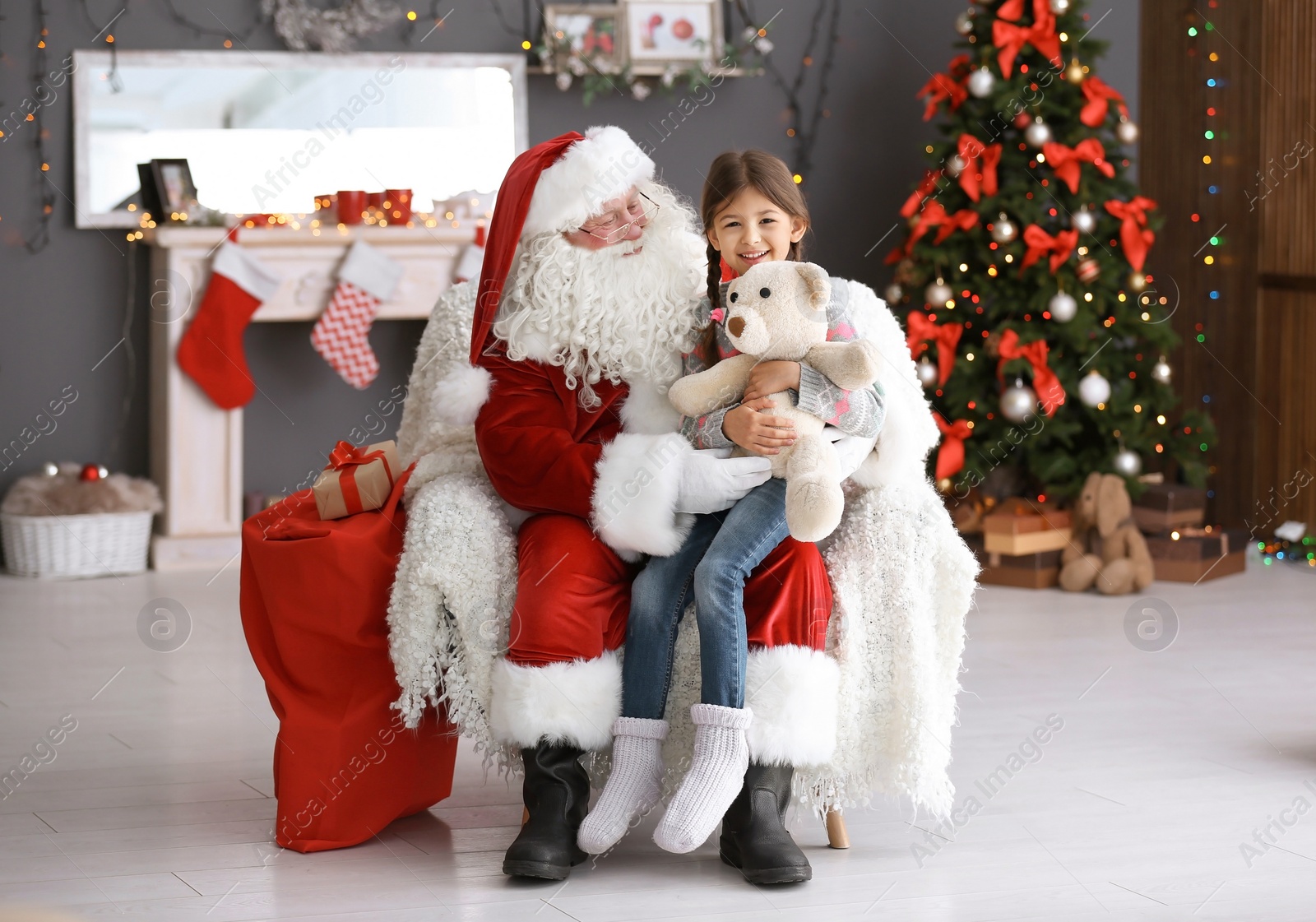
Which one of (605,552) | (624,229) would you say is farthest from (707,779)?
(624,229)

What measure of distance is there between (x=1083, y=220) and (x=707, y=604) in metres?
2.83

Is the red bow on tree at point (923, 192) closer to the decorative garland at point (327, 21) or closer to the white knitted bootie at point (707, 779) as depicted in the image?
the decorative garland at point (327, 21)

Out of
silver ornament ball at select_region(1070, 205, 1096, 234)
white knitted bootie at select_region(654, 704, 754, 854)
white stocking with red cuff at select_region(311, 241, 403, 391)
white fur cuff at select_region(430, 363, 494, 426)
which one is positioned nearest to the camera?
white knitted bootie at select_region(654, 704, 754, 854)

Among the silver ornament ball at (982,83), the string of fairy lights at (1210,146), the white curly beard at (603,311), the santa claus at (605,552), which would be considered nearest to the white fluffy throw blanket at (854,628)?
the santa claus at (605,552)

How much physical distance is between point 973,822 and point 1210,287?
353cm

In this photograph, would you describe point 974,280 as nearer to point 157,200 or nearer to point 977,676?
point 977,676

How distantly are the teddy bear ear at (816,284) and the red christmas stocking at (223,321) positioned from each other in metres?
3.00

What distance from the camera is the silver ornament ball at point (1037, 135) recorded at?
4562 millimetres

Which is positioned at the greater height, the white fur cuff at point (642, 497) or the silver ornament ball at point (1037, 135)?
the silver ornament ball at point (1037, 135)

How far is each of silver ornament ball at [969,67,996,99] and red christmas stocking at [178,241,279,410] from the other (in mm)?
2372

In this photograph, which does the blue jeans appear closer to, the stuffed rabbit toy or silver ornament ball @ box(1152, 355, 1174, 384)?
the stuffed rabbit toy

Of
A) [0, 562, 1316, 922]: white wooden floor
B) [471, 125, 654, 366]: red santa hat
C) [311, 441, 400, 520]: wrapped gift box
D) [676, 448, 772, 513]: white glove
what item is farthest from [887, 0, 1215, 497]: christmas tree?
[311, 441, 400, 520]: wrapped gift box

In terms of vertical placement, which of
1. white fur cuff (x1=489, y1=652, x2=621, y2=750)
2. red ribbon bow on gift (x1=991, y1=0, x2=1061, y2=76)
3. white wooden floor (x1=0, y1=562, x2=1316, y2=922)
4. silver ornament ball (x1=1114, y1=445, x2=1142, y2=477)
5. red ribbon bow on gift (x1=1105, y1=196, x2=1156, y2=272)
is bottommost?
white wooden floor (x1=0, y1=562, x2=1316, y2=922)

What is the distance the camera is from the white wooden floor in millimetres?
2111
